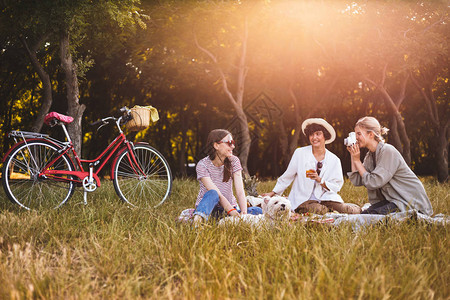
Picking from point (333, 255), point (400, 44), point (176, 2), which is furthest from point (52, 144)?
point (400, 44)

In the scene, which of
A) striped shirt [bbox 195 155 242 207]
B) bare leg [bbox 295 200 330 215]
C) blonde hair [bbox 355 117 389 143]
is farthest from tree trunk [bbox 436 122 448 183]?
striped shirt [bbox 195 155 242 207]

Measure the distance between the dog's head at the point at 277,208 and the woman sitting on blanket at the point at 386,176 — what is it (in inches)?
40.5

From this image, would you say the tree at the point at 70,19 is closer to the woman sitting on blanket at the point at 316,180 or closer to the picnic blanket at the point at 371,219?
the woman sitting on blanket at the point at 316,180

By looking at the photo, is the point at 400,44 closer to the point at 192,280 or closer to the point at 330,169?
the point at 330,169

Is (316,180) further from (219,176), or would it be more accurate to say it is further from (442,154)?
(442,154)

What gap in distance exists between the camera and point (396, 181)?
182 inches

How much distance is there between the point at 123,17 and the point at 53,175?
3173mm

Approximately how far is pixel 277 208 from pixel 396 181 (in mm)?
1504

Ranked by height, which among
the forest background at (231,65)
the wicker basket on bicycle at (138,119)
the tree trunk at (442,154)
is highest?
the forest background at (231,65)

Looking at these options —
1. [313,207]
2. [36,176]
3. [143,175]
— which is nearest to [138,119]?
[143,175]

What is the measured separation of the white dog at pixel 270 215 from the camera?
3.92 meters

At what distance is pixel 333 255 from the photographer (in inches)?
112

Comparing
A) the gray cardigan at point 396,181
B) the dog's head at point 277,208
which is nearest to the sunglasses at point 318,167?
the gray cardigan at point 396,181

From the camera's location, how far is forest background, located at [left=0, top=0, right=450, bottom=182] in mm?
9256
